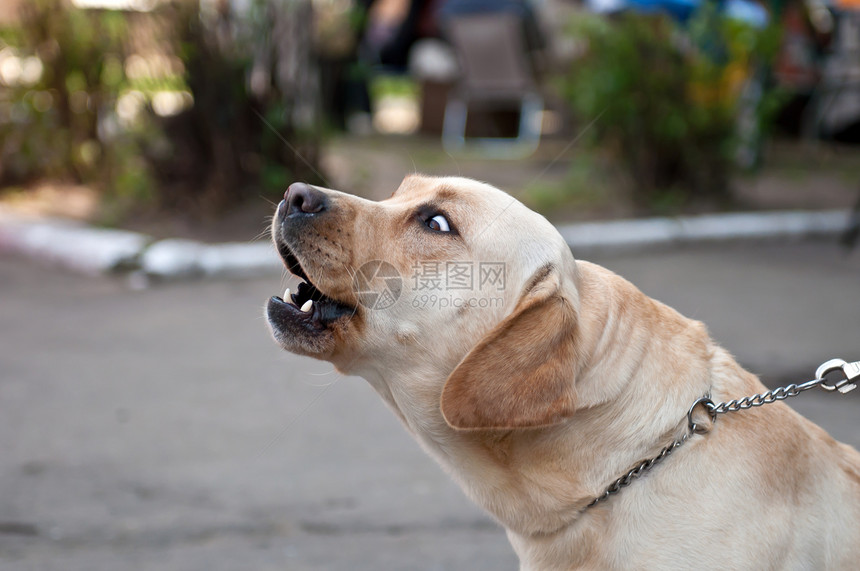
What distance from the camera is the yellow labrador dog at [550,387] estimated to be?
83.6 inches

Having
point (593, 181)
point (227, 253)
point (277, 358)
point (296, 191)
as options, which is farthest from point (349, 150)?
point (296, 191)

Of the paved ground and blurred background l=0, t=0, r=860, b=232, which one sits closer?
the paved ground

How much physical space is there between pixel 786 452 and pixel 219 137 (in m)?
5.90

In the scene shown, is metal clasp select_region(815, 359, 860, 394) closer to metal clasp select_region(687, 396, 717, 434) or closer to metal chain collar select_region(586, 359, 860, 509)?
metal chain collar select_region(586, 359, 860, 509)

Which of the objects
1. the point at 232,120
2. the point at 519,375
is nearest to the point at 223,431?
the point at 519,375

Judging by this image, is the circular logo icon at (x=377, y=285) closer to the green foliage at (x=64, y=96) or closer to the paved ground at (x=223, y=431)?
the paved ground at (x=223, y=431)

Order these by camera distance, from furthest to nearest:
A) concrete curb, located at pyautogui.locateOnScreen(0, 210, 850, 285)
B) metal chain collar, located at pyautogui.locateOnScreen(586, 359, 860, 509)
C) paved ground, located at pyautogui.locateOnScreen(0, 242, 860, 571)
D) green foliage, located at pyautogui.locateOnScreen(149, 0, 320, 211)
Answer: green foliage, located at pyautogui.locateOnScreen(149, 0, 320, 211), concrete curb, located at pyautogui.locateOnScreen(0, 210, 850, 285), paved ground, located at pyautogui.locateOnScreen(0, 242, 860, 571), metal chain collar, located at pyautogui.locateOnScreen(586, 359, 860, 509)

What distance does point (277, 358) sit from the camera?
16.6 ft

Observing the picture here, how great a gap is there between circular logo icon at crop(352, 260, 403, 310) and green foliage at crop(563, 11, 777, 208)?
5489 mm

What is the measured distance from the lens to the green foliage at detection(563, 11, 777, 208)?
7.53m

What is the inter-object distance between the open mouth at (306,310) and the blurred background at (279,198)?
49 cm

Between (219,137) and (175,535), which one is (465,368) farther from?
(219,137)

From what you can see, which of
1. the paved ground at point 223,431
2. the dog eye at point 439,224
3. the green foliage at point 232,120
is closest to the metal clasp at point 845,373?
the dog eye at point 439,224

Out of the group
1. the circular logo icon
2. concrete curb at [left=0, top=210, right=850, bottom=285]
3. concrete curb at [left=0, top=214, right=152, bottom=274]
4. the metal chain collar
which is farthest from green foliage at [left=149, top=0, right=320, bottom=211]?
the metal chain collar
